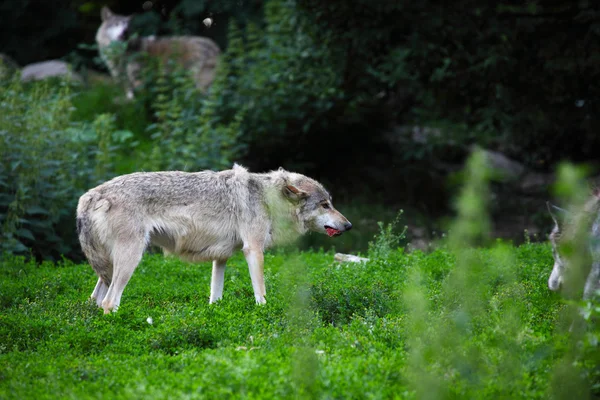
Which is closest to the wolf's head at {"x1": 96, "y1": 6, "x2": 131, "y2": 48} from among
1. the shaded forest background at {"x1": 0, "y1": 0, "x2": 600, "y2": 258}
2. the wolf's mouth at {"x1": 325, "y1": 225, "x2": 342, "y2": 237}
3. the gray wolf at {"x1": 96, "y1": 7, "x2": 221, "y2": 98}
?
the gray wolf at {"x1": 96, "y1": 7, "x2": 221, "y2": 98}

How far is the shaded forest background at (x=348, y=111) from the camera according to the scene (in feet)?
37.3

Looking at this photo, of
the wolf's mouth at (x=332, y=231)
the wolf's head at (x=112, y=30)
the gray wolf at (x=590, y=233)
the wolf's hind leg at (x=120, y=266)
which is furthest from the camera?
Answer: the wolf's head at (x=112, y=30)

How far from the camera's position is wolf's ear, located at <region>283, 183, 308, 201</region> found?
8180 mm

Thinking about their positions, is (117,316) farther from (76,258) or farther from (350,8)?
(350,8)

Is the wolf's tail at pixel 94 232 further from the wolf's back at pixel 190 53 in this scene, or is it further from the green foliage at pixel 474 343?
the wolf's back at pixel 190 53

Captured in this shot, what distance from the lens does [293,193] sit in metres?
8.23

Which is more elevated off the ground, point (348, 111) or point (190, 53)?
point (190, 53)

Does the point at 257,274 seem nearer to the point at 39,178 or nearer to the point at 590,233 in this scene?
the point at 590,233

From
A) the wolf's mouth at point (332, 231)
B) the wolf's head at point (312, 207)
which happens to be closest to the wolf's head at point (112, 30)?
the wolf's head at point (312, 207)

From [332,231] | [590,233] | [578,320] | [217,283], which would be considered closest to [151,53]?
[332,231]

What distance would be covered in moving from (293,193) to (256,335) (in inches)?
90.3

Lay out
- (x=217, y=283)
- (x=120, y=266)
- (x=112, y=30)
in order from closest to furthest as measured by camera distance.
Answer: (x=120, y=266)
(x=217, y=283)
(x=112, y=30)

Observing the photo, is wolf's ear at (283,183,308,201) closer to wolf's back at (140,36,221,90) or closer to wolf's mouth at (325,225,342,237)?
wolf's mouth at (325,225,342,237)

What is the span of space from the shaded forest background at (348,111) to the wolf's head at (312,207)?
423cm
